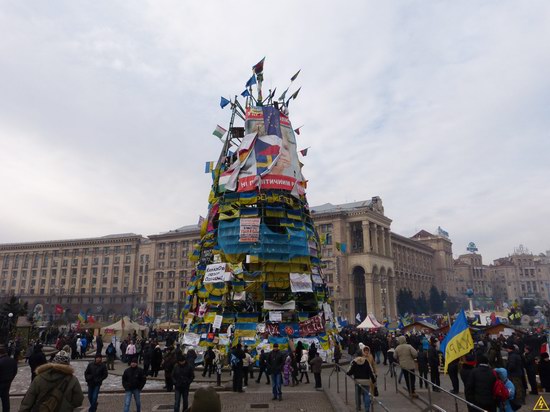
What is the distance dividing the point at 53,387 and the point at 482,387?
8380mm

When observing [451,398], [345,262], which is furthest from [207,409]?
[345,262]

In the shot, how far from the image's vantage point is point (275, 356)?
16.0 metres

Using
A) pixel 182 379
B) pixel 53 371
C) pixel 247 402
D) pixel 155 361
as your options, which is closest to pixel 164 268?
pixel 155 361

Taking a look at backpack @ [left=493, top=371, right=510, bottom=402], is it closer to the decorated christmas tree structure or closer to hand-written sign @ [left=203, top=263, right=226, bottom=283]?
the decorated christmas tree structure

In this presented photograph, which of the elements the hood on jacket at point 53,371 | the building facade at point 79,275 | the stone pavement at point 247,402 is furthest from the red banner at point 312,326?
the building facade at point 79,275

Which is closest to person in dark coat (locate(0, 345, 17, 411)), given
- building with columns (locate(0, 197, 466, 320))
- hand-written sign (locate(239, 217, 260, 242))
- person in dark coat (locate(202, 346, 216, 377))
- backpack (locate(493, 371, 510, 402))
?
backpack (locate(493, 371, 510, 402))

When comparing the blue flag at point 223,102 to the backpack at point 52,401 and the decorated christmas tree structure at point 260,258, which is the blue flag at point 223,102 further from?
the backpack at point 52,401

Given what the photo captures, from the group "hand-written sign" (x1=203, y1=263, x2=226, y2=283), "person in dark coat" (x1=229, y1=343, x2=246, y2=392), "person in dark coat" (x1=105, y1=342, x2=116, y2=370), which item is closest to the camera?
"person in dark coat" (x1=229, y1=343, x2=246, y2=392)

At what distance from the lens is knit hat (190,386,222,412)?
15.6 ft

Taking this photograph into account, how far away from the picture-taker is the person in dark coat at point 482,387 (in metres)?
8.99

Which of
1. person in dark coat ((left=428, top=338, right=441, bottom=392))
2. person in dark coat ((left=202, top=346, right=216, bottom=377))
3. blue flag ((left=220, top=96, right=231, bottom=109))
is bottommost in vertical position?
person in dark coat ((left=202, top=346, right=216, bottom=377))

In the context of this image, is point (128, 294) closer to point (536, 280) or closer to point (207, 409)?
point (207, 409)

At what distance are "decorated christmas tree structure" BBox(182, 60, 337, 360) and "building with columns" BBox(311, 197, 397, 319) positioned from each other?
189ft

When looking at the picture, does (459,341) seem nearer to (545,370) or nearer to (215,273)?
(545,370)
